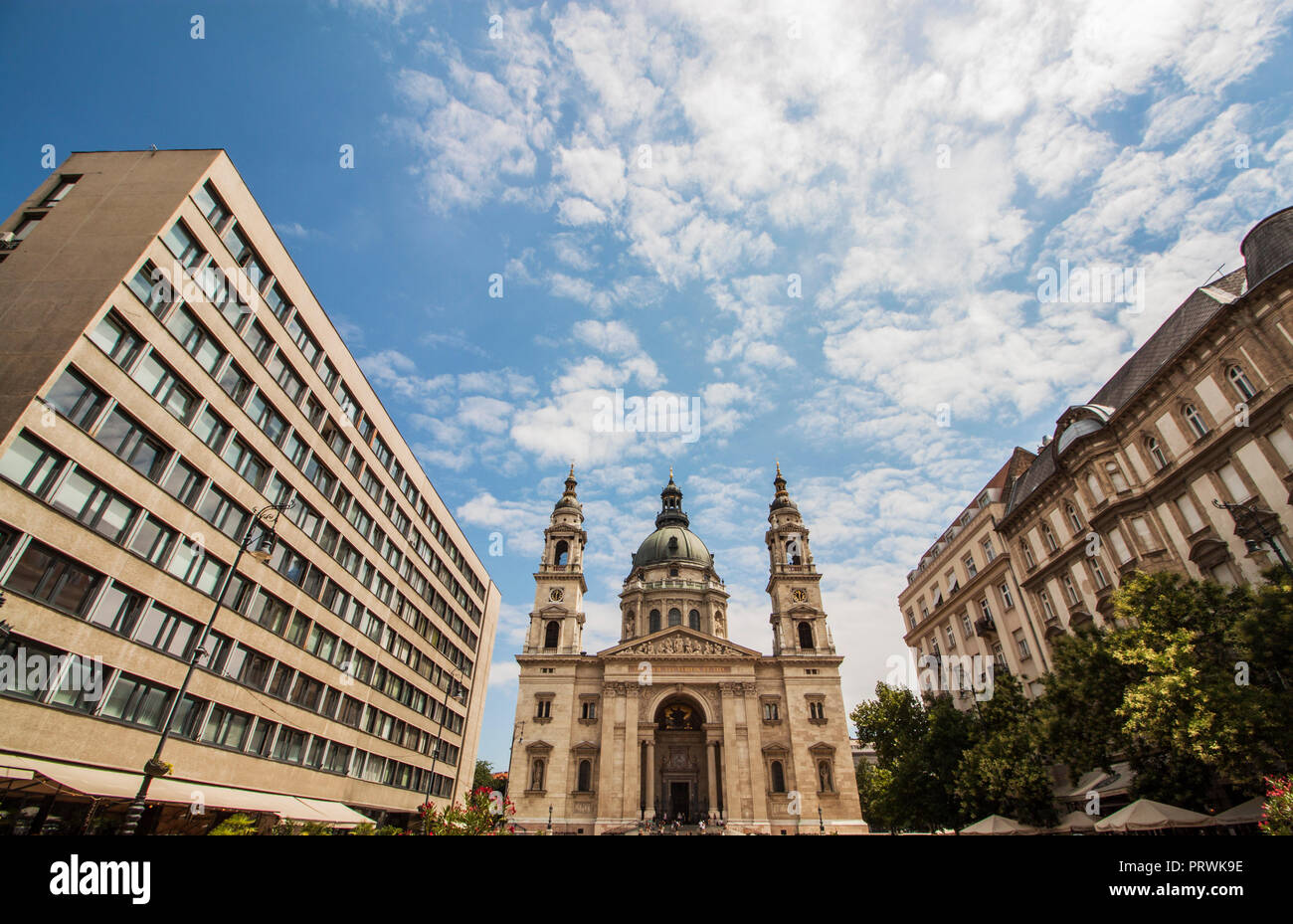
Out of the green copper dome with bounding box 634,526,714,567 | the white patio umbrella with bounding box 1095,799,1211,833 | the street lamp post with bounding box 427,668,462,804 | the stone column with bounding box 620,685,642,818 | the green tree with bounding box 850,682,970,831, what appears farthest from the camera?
the green copper dome with bounding box 634,526,714,567

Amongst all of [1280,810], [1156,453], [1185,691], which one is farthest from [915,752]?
[1280,810]

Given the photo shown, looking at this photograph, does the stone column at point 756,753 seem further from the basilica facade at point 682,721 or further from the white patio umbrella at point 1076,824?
the white patio umbrella at point 1076,824

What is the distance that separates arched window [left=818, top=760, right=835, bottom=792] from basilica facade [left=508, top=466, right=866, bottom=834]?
8 centimetres

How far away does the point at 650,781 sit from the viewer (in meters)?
54.0

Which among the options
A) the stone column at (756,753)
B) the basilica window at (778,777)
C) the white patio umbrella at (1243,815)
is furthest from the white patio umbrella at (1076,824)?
the basilica window at (778,777)

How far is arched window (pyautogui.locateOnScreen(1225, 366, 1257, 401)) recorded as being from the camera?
71.4ft

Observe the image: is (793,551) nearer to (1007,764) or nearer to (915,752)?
(915,752)

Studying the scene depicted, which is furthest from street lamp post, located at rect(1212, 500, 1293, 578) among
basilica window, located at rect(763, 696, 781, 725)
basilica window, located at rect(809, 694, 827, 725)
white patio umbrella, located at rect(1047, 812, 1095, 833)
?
basilica window, located at rect(763, 696, 781, 725)

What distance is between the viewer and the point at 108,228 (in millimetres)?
20781

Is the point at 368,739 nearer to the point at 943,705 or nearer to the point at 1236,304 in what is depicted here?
the point at 943,705

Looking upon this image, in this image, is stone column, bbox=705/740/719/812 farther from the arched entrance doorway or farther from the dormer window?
the dormer window

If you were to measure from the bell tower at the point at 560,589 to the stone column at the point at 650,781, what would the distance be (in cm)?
1087
